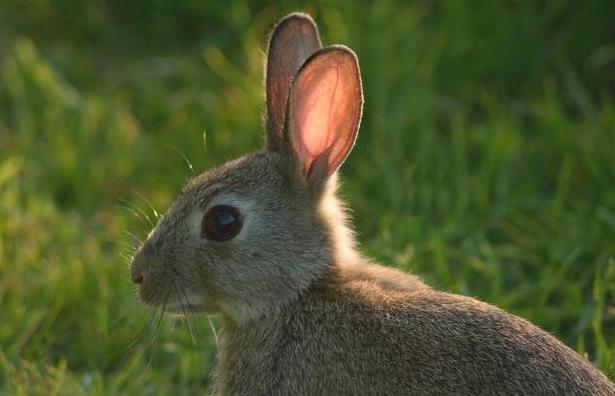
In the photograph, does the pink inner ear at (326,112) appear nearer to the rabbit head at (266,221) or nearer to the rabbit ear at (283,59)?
the rabbit head at (266,221)

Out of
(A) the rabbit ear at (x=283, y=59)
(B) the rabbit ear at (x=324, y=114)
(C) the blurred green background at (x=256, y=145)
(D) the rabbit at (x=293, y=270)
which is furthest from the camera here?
(C) the blurred green background at (x=256, y=145)

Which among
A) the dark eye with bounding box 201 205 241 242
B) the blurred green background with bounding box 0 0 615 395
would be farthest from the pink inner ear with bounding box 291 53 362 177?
the blurred green background with bounding box 0 0 615 395

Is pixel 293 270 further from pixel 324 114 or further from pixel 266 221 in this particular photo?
pixel 324 114

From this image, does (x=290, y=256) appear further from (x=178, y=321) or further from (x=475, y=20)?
(x=475, y=20)

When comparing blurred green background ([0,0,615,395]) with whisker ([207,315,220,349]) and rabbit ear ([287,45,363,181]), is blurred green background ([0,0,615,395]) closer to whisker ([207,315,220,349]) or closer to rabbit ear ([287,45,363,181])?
whisker ([207,315,220,349])

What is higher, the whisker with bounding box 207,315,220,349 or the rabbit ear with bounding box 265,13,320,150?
the rabbit ear with bounding box 265,13,320,150

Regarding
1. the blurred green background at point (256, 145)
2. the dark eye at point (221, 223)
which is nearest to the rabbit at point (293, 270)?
the dark eye at point (221, 223)

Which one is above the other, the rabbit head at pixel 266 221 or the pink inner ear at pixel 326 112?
the pink inner ear at pixel 326 112
